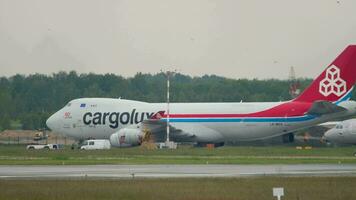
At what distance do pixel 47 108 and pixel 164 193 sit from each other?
127784mm

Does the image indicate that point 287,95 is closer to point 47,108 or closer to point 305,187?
point 47,108

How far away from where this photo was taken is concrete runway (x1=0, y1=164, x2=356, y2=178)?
5147 centimetres

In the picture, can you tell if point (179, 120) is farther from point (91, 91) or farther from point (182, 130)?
point (91, 91)

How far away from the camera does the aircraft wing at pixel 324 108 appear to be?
319 ft

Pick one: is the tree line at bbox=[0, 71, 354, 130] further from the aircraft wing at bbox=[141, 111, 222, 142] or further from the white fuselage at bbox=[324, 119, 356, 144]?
the white fuselage at bbox=[324, 119, 356, 144]

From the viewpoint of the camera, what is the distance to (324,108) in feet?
320

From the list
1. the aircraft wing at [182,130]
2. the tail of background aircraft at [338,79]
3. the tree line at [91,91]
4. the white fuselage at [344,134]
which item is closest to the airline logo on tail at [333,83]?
the tail of background aircraft at [338,79]

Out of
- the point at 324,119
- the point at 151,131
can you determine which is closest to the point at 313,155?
the point at 324,119

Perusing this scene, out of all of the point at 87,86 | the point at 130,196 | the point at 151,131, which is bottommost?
the point at 130,196

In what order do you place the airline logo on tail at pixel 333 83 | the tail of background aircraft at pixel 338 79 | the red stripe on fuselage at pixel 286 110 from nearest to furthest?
1. the red stripe on fuselage at pixel 286 110
2. the tail of background aircraft at pixel 338 79
3. the airline logo on tail at pixel 333 83

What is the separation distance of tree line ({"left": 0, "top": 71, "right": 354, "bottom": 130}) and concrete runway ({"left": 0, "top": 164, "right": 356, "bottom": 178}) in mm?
90568

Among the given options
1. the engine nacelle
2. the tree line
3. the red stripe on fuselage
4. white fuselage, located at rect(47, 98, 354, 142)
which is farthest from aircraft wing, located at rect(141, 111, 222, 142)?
the tree line

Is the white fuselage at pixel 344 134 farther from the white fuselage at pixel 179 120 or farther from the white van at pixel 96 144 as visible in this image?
the white van at pixel 96 144

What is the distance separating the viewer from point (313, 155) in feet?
260
